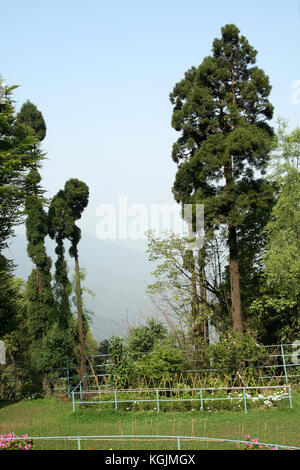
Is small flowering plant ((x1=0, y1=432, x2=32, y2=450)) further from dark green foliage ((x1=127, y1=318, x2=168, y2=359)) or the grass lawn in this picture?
dark green foliage ((x1=127, y1=318, x2=168, y2=359))

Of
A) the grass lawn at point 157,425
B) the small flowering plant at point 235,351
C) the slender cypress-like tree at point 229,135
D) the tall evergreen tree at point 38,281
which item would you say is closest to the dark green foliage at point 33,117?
the tall evergreen tree at point 38,281

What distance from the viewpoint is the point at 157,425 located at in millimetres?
12266

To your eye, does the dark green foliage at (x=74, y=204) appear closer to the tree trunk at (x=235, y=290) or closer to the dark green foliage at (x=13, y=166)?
Result: the dark green foliage at (x=13, y=166)

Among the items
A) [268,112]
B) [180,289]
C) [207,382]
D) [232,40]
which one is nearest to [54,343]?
[180,289]

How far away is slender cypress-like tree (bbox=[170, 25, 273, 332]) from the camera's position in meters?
17.8

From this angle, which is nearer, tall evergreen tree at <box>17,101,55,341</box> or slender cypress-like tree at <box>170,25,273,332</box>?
slender cypress-like tree at <box>170,25,273,332</box>

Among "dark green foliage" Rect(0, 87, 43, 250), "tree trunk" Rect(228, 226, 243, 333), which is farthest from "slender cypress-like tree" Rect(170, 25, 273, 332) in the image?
"dark green foliage" Rect(0, 87, 43, 250)

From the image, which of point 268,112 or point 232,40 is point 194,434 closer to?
point 268,112

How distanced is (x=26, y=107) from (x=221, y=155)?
632 inches

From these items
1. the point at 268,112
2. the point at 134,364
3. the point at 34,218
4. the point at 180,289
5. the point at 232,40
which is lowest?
the point at 134,364

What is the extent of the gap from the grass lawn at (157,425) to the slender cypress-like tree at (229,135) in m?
4.90

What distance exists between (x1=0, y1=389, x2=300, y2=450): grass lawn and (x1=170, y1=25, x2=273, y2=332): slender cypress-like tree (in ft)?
16.1
